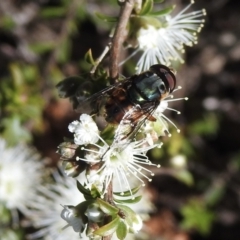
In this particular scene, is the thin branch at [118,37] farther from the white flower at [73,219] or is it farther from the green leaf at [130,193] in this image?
the white flower at [73,219]

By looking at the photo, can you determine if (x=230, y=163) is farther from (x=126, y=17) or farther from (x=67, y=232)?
(x=126, y=17)

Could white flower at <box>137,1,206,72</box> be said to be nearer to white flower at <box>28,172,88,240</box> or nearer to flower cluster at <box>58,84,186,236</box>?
flower cluster at <box>58,84,186,236</box>

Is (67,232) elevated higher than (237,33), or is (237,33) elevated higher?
(237,33)

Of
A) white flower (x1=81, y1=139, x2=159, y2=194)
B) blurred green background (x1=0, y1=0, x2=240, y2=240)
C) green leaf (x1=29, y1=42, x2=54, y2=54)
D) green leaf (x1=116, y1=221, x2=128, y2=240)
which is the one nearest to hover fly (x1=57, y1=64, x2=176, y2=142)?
white flower (x1=81, y1=139, x2=159, y2=194)

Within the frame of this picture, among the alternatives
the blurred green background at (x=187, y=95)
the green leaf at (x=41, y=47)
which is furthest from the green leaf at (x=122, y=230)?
the green leaf at (x=41, y=47)

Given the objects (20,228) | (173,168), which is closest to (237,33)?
(173,168)

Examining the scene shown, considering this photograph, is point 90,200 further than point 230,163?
No

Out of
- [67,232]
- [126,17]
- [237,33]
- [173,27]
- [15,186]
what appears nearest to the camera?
[126,17]

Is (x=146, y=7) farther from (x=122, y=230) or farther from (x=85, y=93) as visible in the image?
(x=122, y=230)
